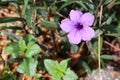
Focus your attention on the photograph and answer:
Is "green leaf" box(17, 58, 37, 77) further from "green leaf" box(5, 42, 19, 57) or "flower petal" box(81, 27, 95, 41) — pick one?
"flower petal" box(81, 27, 95, 41)

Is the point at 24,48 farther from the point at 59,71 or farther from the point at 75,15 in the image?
the point at 75,15

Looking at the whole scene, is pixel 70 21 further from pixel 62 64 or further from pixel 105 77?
pixel 105 77

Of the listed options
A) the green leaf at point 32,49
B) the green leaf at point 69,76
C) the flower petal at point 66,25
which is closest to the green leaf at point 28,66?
the green leaf at point 32,49

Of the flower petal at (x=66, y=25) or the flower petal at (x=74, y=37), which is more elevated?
the flower petal at (x=66, y=25)

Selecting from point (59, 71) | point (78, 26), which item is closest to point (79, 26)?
point (78, 26)

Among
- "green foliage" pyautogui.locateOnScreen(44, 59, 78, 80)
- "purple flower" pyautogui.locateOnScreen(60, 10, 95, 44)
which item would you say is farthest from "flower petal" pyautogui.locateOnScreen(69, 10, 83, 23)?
"green foliage" pyautogui.locateOnScreen(44, 59, 78, 80)

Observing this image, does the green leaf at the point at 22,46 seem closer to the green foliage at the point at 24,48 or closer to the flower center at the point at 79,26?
the green foliage at the point at 24,48
